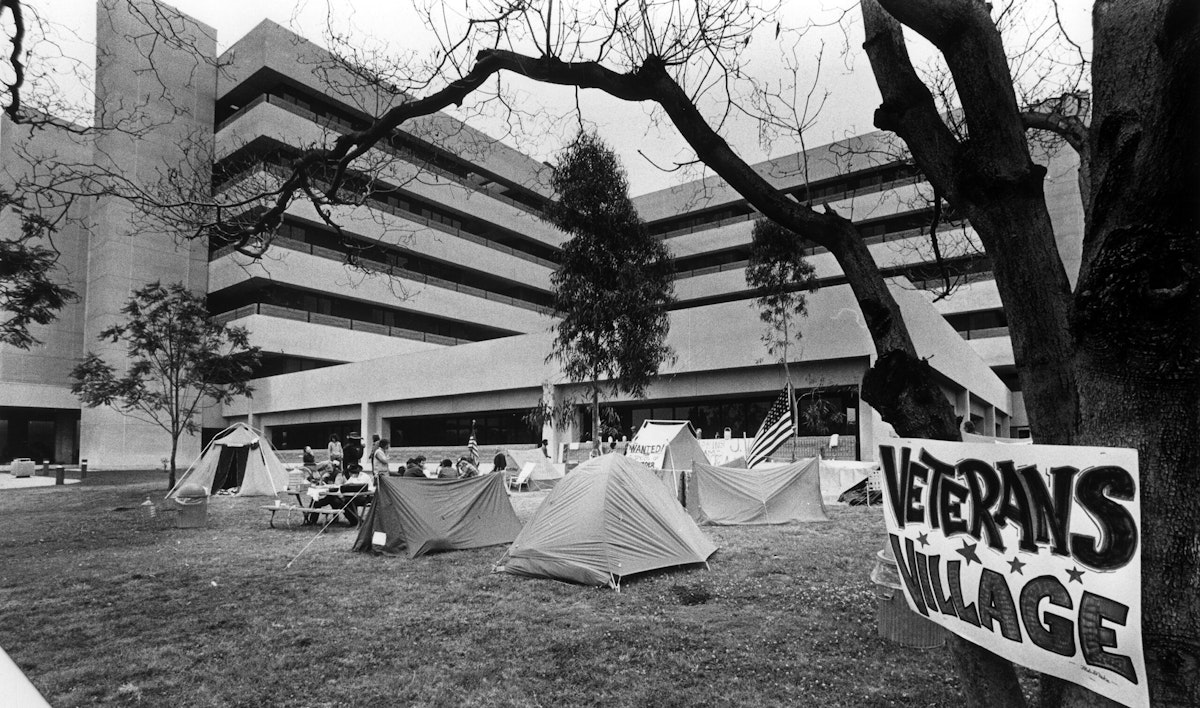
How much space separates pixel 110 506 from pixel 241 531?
6.81 meters

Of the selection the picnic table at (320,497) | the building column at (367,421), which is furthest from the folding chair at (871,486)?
the building column at (367,421)

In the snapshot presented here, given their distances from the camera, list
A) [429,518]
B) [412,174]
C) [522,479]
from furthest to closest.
Answer: [412,174]
[522,479]
[429,518]

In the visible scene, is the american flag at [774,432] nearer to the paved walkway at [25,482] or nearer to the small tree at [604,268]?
the small tree at [604,268]

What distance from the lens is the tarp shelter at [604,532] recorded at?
25.8 feet

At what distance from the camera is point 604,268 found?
17969 millimetres

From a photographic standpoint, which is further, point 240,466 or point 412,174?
point 412,174

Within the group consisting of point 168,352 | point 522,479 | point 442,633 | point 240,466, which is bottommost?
point 442,633

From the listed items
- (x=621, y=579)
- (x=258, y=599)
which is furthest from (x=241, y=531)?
(x=621, y=579)

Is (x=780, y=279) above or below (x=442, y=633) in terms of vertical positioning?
above

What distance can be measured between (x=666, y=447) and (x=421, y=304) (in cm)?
2911

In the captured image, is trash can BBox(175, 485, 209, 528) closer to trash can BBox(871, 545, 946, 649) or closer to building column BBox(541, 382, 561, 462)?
trash can BBox(871, 545, 946, 649)

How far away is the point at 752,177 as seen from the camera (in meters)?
3.76

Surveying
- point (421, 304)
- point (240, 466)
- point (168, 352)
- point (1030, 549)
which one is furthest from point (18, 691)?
point (421, 304)

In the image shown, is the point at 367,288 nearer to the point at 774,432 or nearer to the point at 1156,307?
the point at 774,432
